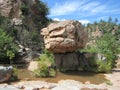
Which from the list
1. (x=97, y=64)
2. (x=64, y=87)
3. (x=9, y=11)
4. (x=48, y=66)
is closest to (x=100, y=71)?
(x=97, y=64)

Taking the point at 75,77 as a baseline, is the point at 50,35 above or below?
above

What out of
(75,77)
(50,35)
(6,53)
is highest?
(50,35)

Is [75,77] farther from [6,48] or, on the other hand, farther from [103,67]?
[6,48]

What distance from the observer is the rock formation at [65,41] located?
1769cm

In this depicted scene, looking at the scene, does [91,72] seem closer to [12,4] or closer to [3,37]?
[3,37]

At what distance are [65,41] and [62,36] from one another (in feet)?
1.39

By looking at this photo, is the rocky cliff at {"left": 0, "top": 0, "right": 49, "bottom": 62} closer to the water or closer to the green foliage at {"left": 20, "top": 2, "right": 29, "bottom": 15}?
the green foliage at {"left": 20, "top": 2, "right": 29, "bottom": 15}

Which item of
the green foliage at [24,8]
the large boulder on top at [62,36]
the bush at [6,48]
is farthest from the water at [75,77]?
the green foliage at [24,8]

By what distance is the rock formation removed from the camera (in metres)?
17.7

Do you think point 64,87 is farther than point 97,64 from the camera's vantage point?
No

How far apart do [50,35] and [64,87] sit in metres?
6.15

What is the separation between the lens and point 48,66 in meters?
17.3

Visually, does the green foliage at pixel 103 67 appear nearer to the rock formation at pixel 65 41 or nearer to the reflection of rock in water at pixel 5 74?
the rock formation at pixel 65 41

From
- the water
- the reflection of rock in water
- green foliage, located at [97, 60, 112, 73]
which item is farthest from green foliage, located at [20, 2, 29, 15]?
the reflection of rock in water
